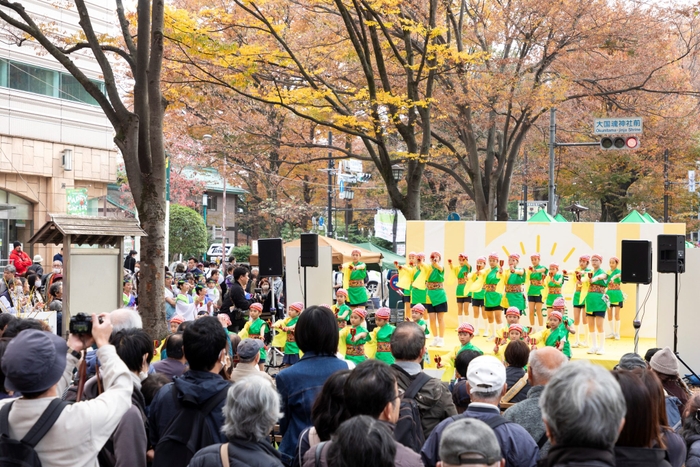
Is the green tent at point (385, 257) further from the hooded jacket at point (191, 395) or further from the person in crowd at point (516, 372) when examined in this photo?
the hooded jacket at point (191, 395)

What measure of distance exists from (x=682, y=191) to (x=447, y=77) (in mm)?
14035

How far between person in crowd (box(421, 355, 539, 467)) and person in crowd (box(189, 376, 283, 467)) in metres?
0.69

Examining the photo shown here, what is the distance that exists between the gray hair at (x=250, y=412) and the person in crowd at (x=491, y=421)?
2.35 feet

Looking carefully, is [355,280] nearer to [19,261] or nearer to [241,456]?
[19,261]

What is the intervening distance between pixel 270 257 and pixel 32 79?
14587 millimetres

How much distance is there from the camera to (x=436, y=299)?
13492mm

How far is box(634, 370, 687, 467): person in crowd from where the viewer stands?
280 cm

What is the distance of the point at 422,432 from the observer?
3625 mm

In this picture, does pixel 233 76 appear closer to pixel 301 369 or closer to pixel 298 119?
pixel 301 369

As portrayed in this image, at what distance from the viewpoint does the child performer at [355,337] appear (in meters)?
10.3

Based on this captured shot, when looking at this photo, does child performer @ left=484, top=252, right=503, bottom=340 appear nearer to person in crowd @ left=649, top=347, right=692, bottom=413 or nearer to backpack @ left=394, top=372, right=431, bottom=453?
person in crowd @ left=649, top=347, right=692, bottom=413

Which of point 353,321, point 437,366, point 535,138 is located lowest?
point 437,366

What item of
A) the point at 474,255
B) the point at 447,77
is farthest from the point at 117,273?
the point at 447,77

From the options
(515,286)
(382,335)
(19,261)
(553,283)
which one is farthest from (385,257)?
(382,335)
